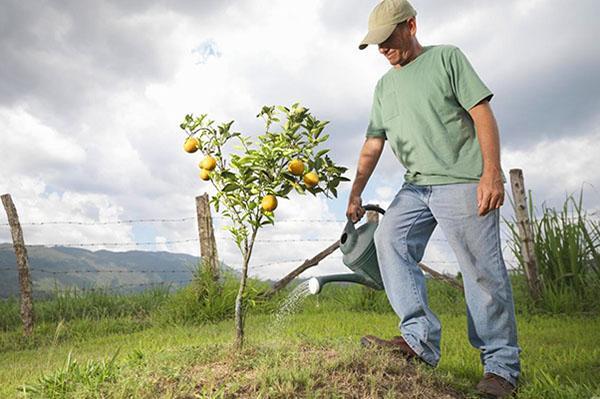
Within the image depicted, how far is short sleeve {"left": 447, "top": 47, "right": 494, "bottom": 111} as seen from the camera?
3.05 m

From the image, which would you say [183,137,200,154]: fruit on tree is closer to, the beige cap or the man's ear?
the beige cap

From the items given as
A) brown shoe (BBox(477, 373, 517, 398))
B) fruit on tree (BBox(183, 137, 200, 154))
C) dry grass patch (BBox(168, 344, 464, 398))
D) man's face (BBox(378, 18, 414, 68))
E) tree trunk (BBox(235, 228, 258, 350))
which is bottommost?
brown shoe (BBox(477, 373, 517, 398))

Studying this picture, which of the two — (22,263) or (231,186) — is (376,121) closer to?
(231,186)

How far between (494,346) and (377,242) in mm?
882

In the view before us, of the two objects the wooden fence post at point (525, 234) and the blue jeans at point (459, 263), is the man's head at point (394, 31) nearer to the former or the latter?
the blue jeans at point (459, 263)

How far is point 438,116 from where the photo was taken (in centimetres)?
322

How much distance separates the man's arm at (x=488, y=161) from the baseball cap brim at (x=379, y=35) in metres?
0.63

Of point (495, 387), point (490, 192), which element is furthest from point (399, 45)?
point (495, 387)

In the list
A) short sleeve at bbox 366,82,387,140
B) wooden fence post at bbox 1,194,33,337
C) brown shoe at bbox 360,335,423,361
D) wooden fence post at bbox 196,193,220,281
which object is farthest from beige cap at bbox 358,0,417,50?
wooden fence post at bbox 1,194,33,337

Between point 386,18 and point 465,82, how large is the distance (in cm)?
56

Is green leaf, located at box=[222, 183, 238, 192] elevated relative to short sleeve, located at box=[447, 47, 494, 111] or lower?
lower

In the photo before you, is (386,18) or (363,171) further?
(363,171)

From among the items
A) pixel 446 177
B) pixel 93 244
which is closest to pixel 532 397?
pixel 446 177

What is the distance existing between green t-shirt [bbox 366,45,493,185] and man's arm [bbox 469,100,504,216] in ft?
0.28
